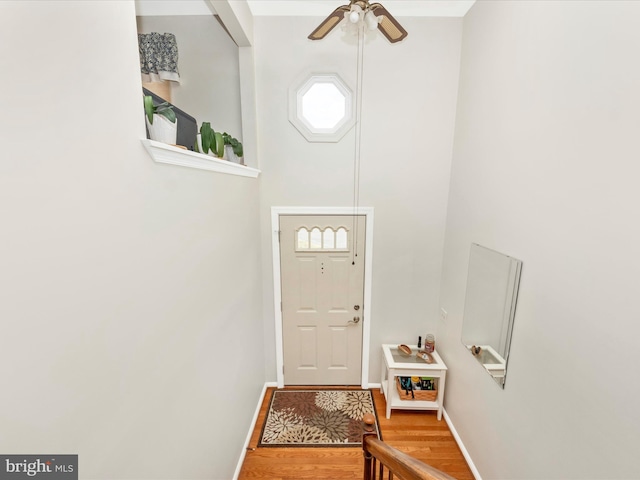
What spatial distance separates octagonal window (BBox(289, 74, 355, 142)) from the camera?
253cm

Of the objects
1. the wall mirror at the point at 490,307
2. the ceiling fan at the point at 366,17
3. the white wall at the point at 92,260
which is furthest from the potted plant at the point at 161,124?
the wall mirror at the point at 490,307

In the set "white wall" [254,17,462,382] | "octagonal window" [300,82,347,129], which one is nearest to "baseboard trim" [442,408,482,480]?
"white wall" [254,17,462,382]

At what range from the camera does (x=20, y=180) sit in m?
0.59

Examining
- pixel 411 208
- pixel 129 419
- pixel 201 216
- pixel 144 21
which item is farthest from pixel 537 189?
pixel 144 21

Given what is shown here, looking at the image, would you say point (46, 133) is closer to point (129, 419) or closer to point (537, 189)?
point (129, 419)

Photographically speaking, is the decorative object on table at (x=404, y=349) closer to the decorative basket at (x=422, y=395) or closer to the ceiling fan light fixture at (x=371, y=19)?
the decorative basket at (x=422, y=395)

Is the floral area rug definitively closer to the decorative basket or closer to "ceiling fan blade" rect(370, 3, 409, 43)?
the decorative basket

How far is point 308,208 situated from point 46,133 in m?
2.14

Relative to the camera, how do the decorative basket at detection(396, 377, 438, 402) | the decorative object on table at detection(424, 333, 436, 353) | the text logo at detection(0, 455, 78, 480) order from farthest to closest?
the decorative object on table at detection(424, 333, 436, 353), the decorative basket at detection(396, 377, 438, 402), the text logo at detection(0, 455, 78, 480)

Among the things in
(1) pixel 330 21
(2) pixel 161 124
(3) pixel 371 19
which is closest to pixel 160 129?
(2) pixel 161 124

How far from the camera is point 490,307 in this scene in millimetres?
1946

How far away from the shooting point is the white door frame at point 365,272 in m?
2.71

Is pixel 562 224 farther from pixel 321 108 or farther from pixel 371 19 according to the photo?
pixel 321 108

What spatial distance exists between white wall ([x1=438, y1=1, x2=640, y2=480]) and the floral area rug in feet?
3.36
